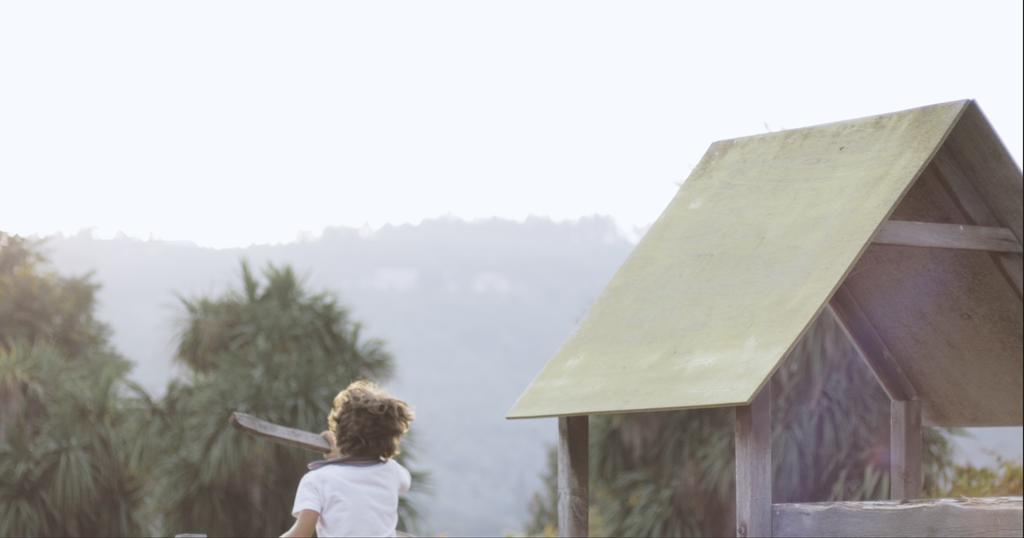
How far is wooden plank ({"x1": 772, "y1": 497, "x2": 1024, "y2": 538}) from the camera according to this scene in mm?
6477

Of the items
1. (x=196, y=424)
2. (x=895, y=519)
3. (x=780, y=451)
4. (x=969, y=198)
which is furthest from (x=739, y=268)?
(x=196, y=424)

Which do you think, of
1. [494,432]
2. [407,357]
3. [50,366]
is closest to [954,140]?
[50,366]

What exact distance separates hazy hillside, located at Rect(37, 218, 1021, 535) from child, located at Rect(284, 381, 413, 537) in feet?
305

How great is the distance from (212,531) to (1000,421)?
15074 mm

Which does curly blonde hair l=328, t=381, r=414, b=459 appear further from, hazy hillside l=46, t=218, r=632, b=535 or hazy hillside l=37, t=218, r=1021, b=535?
hazy hillside l=37, t=218, r=1021, b=535

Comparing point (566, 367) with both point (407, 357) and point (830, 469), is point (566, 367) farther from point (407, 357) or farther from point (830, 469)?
point (407, 357)

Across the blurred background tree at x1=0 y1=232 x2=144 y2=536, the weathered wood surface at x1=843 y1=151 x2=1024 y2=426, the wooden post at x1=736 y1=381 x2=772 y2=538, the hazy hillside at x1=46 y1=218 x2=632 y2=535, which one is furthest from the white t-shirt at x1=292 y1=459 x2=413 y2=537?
the hazy hillside at x1=46 y1=218 x2=632 y2=535

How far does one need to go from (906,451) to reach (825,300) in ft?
8.81

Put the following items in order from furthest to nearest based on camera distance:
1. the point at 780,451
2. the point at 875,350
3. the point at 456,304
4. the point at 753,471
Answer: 1. the point at 456,304
2. the point at 780,451
3. the point at 875,350
4. the point at 753,471

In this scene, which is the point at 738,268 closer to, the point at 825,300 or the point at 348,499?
the point at 825,300

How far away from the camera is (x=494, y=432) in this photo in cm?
12344

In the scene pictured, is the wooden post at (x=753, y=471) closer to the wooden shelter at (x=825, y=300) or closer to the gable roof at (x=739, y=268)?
the wooden shelter at (x=825, y=300)

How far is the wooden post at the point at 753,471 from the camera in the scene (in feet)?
21.2

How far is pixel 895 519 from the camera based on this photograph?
6.50 m
